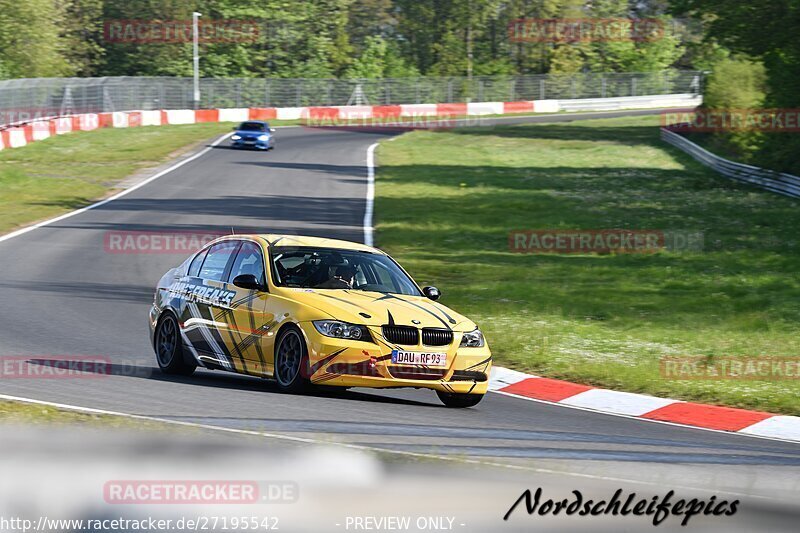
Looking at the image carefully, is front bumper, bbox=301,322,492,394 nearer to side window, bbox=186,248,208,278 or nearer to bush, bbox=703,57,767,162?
side window, bbox=186,248,208,278

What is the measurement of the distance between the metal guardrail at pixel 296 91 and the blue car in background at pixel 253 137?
9.90 m

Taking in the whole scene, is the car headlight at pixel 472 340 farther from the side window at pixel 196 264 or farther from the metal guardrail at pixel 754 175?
the metal guardrail at pixel 754 175

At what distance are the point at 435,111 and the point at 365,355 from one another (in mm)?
67709

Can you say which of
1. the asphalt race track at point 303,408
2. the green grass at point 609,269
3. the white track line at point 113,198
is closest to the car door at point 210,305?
the asphalt race track at point 303,408

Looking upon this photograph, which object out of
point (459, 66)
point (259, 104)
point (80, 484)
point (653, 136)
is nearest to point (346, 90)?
point (259, 104)

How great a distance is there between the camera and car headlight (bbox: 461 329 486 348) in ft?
35.9

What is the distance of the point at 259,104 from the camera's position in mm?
77438

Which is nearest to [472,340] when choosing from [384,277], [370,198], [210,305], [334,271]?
[384,277]

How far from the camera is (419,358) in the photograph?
10.6 m

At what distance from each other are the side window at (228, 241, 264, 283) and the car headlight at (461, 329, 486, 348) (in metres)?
2.07

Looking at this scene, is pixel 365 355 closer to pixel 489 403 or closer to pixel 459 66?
pixel 489 403

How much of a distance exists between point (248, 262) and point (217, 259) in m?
0.56

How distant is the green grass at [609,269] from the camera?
46.8ft

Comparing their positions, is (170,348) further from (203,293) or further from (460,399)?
(460,399)
